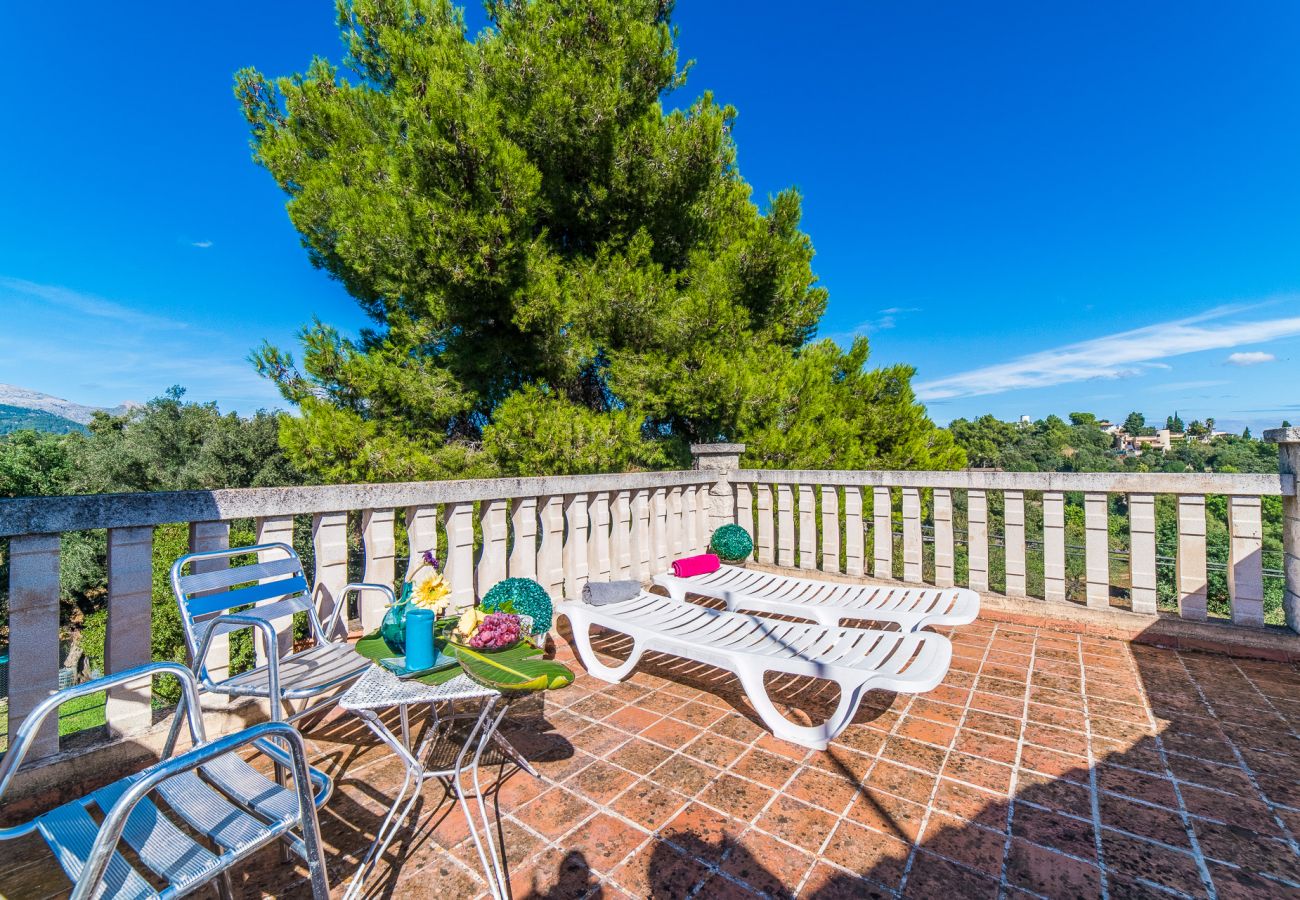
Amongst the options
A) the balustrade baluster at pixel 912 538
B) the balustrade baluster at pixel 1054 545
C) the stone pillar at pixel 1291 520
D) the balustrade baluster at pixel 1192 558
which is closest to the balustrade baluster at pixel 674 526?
the balustrade baluster at pixel 912 538

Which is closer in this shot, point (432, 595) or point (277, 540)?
point (432, 595)

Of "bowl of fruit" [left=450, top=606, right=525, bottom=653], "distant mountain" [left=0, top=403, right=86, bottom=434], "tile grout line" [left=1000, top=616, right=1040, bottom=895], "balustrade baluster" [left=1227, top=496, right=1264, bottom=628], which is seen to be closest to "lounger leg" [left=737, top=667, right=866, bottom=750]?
"tile grout line" [left=1000, top=616, right=1040, bottom=895]

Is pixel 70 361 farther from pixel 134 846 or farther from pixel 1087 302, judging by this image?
pixel 1087 302

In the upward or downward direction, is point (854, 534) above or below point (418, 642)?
below

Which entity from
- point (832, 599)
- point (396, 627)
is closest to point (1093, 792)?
point (832, 599)

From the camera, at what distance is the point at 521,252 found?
6637 mm

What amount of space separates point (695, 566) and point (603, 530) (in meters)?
0.74

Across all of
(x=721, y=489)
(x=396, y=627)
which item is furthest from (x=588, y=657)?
(x=721, y=489)

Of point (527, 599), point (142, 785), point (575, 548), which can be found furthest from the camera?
point (575, 548)

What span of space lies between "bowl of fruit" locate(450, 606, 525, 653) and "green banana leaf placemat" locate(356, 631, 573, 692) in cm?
2

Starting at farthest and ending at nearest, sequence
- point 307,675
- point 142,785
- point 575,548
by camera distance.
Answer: point 575,548
point 307,675
point 142,785

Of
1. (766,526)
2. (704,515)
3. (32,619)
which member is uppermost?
(32,619)

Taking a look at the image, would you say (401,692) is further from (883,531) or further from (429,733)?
(883,531)

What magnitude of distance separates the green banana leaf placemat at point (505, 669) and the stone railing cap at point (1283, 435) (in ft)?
13.7
